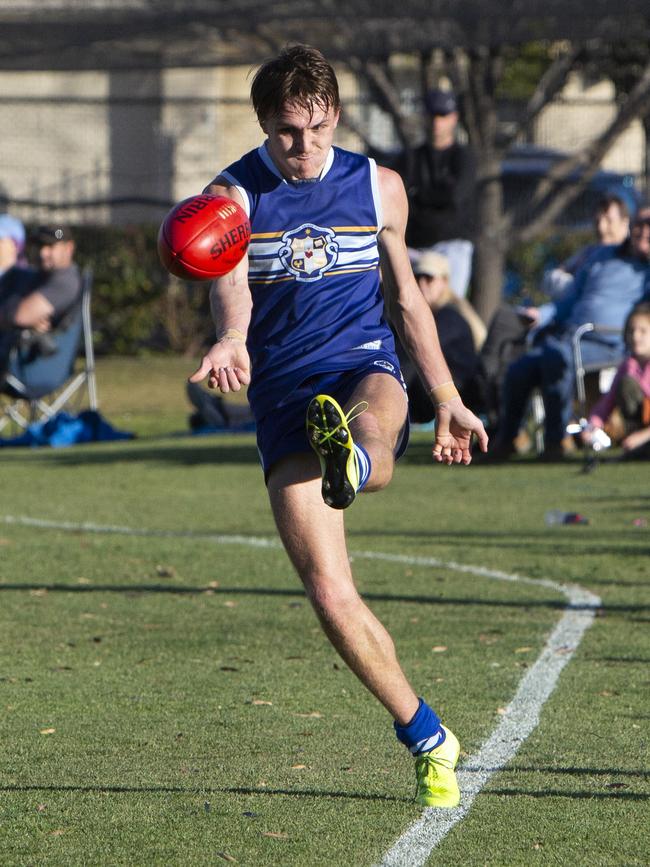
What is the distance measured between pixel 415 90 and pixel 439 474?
39.3 ft

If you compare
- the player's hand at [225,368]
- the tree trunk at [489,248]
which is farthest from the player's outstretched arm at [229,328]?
the tree trunk at [489,248]

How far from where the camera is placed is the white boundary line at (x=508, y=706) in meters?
4.06

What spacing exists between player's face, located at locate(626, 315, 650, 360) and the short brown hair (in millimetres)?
7552

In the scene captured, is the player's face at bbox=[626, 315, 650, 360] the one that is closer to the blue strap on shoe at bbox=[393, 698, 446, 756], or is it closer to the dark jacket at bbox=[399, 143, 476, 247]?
the dark jacket at bbox=[399, 143, 476, 247]

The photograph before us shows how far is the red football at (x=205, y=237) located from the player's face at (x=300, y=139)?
24 cm

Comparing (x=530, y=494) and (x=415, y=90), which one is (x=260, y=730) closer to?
(x=530, y=494)

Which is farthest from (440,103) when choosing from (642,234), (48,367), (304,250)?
(304,250)

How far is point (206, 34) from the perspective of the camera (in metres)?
17.2

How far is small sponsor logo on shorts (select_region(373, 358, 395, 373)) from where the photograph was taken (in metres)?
4.71

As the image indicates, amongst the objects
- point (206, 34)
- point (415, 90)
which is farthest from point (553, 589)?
point (415, 90)

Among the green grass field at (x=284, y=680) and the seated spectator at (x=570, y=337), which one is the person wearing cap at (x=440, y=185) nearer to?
the seated spectator at (x=570, y=337)

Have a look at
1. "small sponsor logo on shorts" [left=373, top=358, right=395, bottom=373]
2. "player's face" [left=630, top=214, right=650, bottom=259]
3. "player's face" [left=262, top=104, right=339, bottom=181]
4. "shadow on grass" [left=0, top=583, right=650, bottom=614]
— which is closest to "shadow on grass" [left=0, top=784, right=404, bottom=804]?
"small sponsor logo on shorts" [left=373, top=358, right=395, bottom=373]

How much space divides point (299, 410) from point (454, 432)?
46 centimetres

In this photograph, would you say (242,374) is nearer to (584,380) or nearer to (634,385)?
(634,385)
